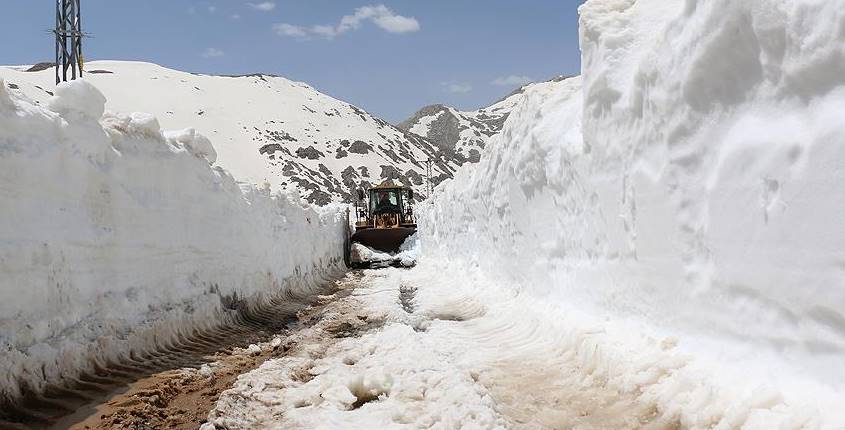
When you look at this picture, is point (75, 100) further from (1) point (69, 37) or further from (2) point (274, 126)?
(2) point (274, 126)

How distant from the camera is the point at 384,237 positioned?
26500mm

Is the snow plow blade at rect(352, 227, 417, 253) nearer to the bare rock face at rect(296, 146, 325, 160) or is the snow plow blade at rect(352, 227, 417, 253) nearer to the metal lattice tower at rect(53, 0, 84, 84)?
the metal lattice tower at rect(53, 0, 84, 84)

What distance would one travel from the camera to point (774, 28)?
10.0 feet

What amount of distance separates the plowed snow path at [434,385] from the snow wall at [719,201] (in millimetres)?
388

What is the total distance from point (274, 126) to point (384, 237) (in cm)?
6014

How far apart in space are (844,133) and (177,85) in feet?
340

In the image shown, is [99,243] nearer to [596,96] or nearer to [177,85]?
[596,96]

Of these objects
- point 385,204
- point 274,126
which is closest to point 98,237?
point 385,204

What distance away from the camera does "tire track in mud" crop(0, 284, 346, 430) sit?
13.4ft

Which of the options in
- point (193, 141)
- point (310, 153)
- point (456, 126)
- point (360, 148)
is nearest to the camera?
point (193, 141)

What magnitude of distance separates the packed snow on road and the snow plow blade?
16.9 metres

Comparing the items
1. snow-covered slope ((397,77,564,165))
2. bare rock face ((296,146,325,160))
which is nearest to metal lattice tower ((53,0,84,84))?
bare rock face ((296,146,325,160))

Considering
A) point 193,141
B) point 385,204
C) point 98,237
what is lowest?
point 385,204

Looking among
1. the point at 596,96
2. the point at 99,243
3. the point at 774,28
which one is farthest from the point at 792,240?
the point at 99,243
